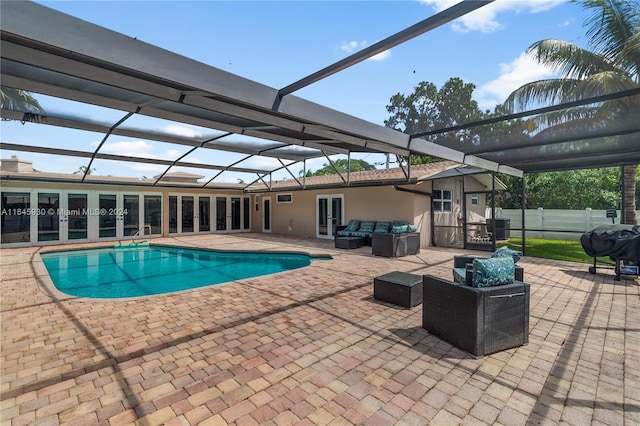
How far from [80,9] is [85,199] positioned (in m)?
13.9

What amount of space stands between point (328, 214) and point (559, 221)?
466 inches

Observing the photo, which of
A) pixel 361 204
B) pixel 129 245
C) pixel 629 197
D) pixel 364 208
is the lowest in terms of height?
pixel 129 245

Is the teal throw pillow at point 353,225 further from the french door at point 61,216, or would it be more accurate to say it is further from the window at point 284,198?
the french door at point 61,216

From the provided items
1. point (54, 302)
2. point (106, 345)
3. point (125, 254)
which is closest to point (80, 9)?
point (106, 345)

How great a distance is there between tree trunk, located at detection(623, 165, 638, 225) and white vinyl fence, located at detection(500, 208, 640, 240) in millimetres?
4562

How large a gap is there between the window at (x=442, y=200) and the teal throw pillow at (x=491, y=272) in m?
9.59

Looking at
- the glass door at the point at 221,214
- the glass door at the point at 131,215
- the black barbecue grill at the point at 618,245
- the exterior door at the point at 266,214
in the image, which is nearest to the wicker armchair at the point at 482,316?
the black barbecue grill at the point at 618,245

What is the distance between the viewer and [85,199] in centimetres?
1408

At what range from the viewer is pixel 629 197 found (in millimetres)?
9586

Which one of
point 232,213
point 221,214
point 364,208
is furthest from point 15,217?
point 364,208

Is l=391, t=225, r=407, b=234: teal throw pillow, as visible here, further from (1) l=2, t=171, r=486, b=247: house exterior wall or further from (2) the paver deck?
(2) the paver deck

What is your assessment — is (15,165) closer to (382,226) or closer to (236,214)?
(236,214)

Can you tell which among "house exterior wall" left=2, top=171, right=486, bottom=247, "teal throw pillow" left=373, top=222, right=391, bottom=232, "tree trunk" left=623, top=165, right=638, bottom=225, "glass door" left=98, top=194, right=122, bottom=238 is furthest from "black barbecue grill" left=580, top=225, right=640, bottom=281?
"glass door" left=98, top=194, right=122, bottom=238

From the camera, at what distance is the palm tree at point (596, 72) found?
4746mm
